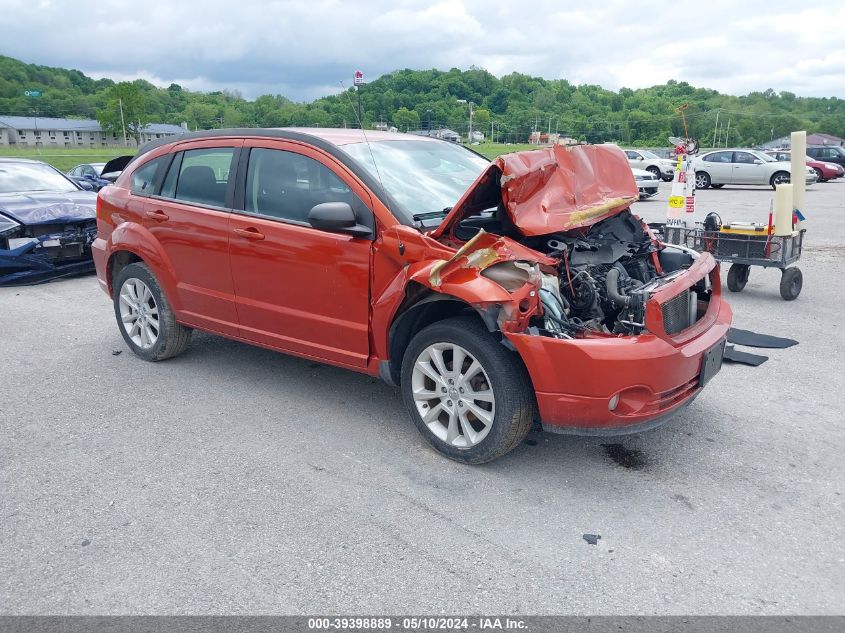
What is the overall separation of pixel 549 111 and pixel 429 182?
7.67m

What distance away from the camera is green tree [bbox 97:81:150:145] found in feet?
268

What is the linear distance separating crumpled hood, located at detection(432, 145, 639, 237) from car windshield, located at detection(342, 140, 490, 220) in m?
0.51

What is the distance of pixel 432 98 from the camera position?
9.03 metres

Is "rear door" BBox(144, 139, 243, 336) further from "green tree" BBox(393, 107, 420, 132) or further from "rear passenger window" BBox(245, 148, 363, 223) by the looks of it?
"green tree" BBox(393, 107, 420, 132)

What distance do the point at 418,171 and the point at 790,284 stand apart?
5.25 metres

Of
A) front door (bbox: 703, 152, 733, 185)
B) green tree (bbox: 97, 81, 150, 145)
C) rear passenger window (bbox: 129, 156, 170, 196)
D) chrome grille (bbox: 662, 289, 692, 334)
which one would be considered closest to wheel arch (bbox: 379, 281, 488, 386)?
chrome grille (bbox: 662, 289, 692, 334)

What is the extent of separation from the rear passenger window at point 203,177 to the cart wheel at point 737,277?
20.1ft

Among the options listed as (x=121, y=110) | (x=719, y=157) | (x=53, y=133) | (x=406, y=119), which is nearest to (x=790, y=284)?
(x=406, y=119)

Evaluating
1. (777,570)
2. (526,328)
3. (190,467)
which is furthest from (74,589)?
(777,570)

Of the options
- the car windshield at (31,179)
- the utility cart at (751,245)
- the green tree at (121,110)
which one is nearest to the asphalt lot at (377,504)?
the utility cart at (751,245)

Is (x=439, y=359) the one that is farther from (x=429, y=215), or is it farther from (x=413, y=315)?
(x=429, y=215)

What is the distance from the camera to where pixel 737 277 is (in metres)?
8.23

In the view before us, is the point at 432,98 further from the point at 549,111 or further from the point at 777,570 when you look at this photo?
the point at 777,570

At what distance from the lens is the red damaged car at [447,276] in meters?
3.46
